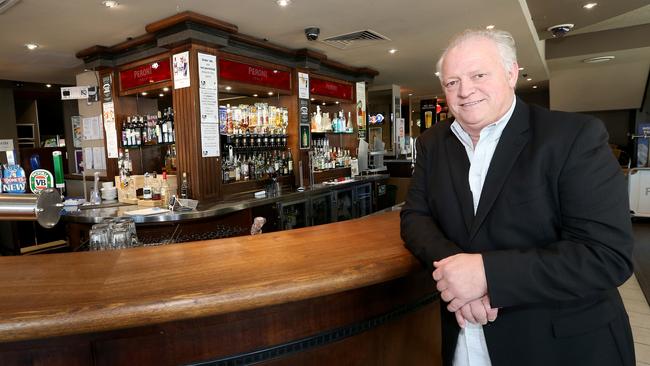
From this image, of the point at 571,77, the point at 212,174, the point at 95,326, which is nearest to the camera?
the point at 95,326

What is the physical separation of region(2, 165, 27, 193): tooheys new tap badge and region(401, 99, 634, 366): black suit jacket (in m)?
1.46

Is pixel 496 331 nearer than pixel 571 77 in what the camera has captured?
Yes

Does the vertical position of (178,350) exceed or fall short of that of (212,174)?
it falls short

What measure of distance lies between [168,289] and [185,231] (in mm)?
2957

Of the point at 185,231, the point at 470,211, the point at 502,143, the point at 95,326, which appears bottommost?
the point at 185,231

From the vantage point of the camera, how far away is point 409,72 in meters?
7.40

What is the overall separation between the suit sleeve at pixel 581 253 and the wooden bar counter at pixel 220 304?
14.8 inches

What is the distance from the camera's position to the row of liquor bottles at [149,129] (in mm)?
4609

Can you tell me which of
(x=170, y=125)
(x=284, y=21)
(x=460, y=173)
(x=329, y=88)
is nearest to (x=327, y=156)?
(x=329, y=88)

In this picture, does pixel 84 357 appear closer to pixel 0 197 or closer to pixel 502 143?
pixel 0 197

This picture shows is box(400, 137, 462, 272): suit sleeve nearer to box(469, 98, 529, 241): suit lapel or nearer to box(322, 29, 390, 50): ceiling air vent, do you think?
box(469, 98, 529, 241): suit lapel

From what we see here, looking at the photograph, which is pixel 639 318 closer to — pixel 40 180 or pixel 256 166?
pixel 256 166

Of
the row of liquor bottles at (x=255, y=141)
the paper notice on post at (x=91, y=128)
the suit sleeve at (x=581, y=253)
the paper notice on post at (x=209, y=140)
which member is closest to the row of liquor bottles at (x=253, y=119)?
the row of liquor bottles at (x=255, y=141)

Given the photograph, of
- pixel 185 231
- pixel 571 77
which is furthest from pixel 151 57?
pixel 571 77
